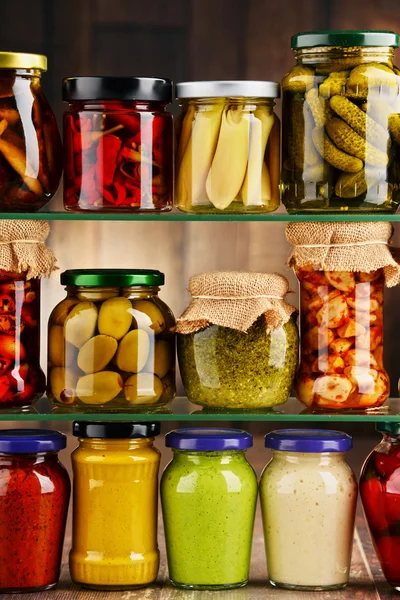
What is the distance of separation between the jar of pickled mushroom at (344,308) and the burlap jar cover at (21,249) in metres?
0.29

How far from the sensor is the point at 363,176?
53.5 inches

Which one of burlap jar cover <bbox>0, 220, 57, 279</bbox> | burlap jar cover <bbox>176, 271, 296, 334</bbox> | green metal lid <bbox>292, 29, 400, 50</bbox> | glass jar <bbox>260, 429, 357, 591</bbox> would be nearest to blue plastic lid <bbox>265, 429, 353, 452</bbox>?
glass jar <bbox>260, 429, 357, 591</bbox>

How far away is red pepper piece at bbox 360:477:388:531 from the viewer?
4.54 ft

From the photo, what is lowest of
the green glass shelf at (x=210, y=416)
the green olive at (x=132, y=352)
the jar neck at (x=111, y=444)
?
the jar neck at (x=111, y=444)

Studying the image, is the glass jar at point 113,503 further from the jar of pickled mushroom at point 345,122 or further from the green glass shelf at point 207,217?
the jar of pickled mushroom at point 345,122

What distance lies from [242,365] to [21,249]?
28 centimetres

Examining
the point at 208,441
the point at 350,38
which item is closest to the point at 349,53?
the point at 350,38

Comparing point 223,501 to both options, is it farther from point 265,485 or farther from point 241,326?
point 241,326

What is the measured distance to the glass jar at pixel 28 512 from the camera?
1.36 meters

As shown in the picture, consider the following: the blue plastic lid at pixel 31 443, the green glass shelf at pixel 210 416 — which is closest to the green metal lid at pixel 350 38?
the green glass shelf at pixel 210 416

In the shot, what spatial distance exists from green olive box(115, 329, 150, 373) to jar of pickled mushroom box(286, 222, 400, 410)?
0.63ft

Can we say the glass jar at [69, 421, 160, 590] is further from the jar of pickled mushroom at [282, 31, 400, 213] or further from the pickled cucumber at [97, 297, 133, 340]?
the jar of pickled mushroom at [282, 31, 400, 213]

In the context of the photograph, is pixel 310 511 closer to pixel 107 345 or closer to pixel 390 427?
pixel 390 427

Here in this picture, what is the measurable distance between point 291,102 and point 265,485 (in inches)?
17.0
